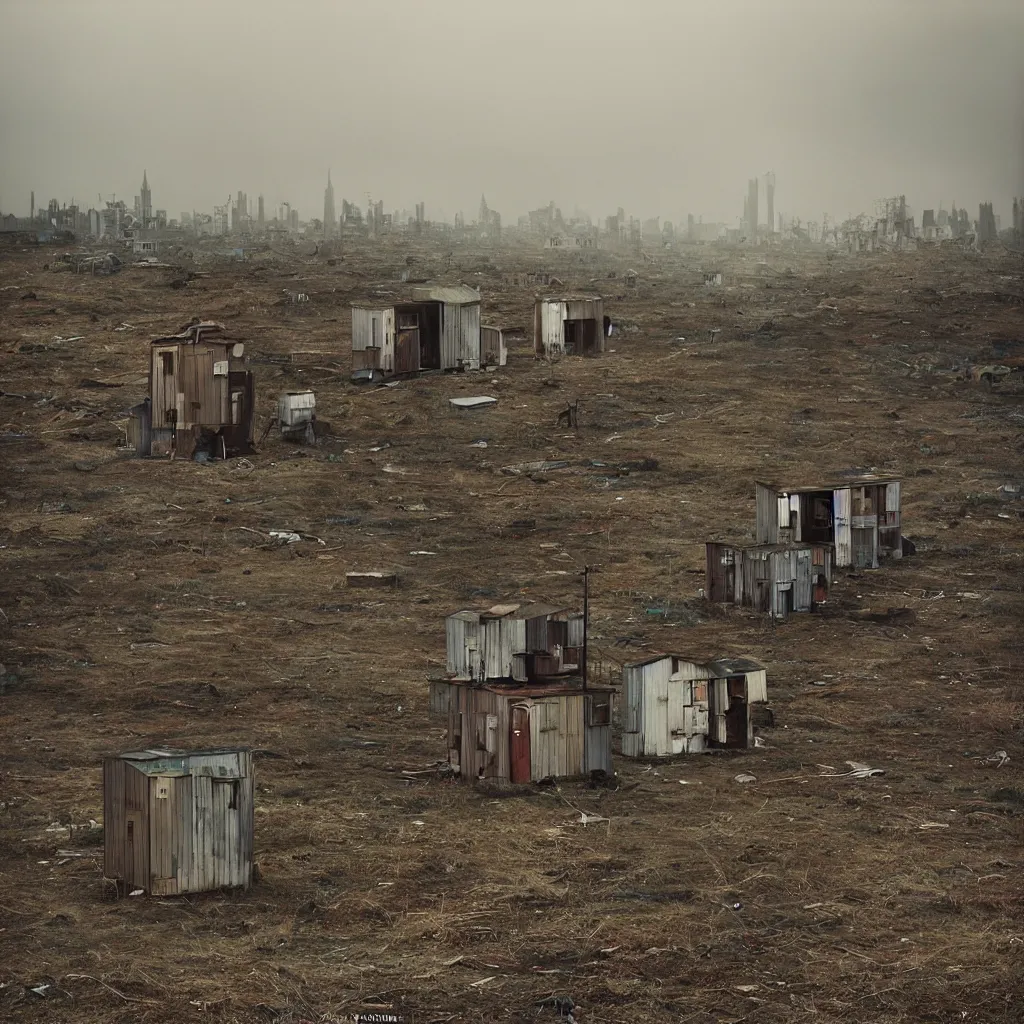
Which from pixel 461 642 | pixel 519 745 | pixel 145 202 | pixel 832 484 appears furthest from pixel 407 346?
pixel 145 202

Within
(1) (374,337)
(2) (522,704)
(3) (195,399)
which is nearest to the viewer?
(2) (522,704)

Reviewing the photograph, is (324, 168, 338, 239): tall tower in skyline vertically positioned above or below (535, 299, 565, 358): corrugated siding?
above

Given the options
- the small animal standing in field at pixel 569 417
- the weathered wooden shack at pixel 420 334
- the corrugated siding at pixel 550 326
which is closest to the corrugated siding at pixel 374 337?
the weathered wooden shack at pixel 420 334

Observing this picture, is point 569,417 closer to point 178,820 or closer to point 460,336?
point 460,336

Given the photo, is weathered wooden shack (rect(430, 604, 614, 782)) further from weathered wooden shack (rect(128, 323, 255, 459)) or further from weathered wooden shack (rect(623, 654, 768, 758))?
weathered wooden shack (rect(128, 323, 255, 459))

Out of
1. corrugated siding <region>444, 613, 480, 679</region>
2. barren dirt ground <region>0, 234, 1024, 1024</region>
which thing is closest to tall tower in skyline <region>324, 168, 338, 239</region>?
barren dirt ground <region>0, 234, 1024, 1024</region>

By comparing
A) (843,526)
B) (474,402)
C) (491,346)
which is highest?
(491,346)

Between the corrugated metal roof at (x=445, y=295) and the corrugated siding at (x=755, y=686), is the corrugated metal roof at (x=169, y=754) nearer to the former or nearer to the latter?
the corrugated siding at (x=755, y=686)
